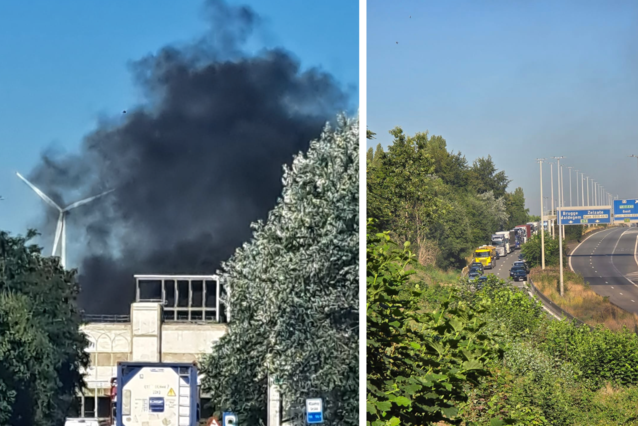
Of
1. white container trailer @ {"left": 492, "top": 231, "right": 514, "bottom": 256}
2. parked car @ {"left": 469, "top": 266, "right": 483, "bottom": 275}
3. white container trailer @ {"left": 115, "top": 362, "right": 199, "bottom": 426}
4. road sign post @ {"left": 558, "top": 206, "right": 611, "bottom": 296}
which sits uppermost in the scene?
road sign post @ {"left": 558, "top": 206, "right": 611, "bottom": 296}

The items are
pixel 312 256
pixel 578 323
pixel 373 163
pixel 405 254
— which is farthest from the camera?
pixel 373 163

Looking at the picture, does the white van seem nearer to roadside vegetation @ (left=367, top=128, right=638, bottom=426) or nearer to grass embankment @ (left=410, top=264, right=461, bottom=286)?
roadside vegetation @ (left=367, top=128, right=638, bottom=426)

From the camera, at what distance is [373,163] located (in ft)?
22.6

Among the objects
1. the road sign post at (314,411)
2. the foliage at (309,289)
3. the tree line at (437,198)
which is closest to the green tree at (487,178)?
the tree line at (437,198)

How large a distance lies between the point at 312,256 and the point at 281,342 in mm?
490

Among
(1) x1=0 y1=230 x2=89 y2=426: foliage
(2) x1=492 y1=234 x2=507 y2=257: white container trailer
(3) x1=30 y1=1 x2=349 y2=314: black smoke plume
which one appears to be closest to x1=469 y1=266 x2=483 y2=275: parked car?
(2) x1=492 y1=234 x2=507 y2=257: white container trailer

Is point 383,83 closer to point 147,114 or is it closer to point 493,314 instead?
point 493,314

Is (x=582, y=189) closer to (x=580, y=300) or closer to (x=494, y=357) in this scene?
(x=580, y=300)

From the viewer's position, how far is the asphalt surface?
6.10 metres

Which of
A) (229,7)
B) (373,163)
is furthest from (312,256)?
(373,163)

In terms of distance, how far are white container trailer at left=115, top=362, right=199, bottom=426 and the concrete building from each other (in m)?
0.05

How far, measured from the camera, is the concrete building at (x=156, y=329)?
3.55 metres

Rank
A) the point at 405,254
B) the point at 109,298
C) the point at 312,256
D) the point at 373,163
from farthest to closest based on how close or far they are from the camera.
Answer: the point at 373,163 → the point at 405,254 → the point at 312,256 → the point at 109,298

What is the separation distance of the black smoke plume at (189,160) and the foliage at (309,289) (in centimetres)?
12
